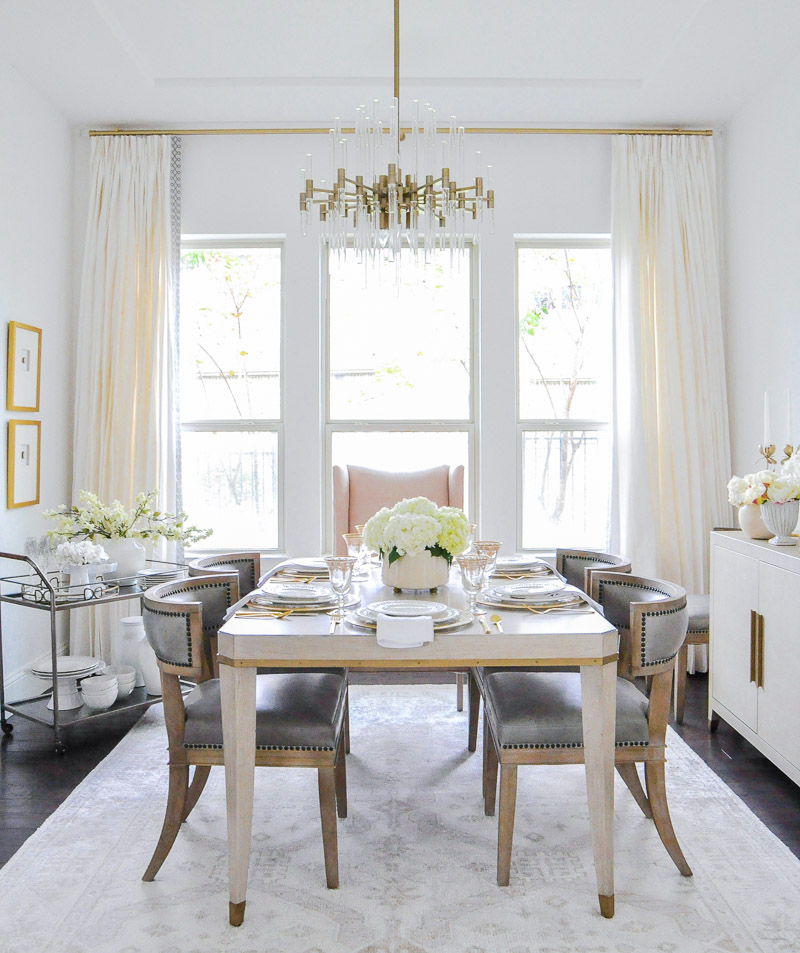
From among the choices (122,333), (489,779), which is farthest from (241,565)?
(122,333)

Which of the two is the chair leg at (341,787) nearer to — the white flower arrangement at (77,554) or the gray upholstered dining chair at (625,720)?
the gray upholstered dining chair at (625,720)

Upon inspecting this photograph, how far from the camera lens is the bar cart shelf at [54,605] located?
3316mm

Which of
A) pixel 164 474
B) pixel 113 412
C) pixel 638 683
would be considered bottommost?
pixel 638 683

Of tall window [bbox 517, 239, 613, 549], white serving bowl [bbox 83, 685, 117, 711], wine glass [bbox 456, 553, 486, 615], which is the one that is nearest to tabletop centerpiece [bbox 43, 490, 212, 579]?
white serving bowl [bbox 83, 685, 117, 711]

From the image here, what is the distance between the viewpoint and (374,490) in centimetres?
418

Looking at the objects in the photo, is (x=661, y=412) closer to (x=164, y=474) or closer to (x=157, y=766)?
(x=164, y=474)

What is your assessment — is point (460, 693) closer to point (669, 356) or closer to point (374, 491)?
point (374, 491)

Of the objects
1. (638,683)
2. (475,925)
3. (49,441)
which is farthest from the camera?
(49,441)

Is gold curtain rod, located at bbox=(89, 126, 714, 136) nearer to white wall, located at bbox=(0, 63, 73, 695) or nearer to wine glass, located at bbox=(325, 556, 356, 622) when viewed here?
white wall, located at bbox=(0, 63, 73, 695)

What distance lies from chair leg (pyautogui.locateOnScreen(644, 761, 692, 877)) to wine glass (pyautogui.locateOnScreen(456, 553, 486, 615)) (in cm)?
68

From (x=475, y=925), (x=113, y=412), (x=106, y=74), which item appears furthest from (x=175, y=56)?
(x=475, y=925)

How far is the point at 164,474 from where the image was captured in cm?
454

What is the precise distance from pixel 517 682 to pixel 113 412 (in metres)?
2.96

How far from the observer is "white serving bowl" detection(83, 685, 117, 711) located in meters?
3.50
